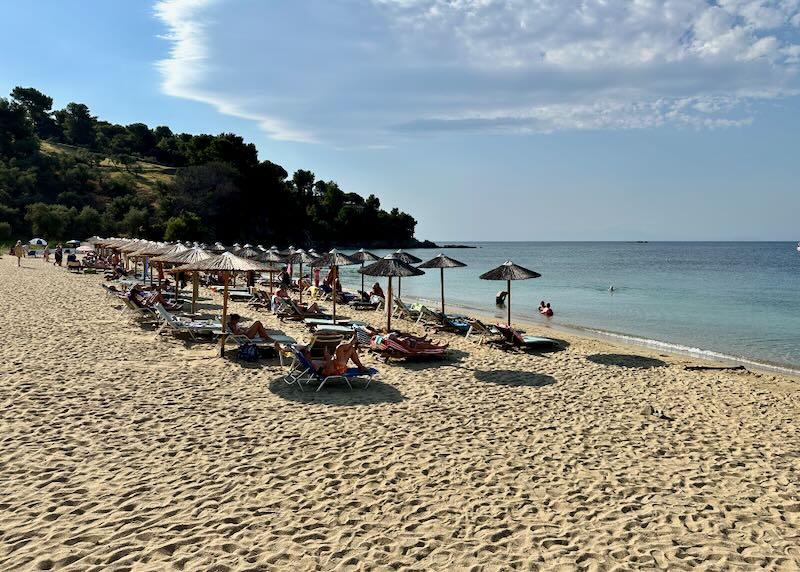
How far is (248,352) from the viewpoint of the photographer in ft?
30.4

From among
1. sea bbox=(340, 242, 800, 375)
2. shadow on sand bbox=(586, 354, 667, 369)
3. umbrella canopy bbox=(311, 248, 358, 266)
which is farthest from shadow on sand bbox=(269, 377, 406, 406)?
sea bbox=(340, 242, 800, 375)

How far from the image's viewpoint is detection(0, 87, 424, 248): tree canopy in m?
50.9

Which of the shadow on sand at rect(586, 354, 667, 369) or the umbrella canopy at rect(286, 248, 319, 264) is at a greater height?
the umbrella canopy at rect(286, 248, 319, 264)

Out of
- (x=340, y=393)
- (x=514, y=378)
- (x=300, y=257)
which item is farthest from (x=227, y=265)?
(x=300, y=257)

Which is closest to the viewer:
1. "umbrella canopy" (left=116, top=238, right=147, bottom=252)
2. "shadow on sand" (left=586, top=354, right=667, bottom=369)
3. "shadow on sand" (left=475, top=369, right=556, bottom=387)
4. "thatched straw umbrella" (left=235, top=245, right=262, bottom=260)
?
"shadow on sand" (left=475, top=369, right=556, bottom=387)

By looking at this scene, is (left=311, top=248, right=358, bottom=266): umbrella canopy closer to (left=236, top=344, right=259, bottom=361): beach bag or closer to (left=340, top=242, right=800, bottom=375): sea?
(left=236, top=344, right=259, bottom=361): beach bag

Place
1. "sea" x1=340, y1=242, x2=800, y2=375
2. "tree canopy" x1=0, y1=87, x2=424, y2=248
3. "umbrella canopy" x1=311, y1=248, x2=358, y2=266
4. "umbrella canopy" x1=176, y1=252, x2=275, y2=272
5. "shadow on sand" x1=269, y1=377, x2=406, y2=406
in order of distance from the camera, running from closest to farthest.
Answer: "shadow on sand" x1=269, y1=377, x2=406, y2=406 → "umbrella canopy" x1=176, y1=252, x2=275, y2=272 → "umbrella canopy" x1=311, y1=248, x2=358, y2=266 → "sea" x1=340, y1=242, x2=800, y2=375 → "tree canopy" x1=0, y1=87, x2=424, y2=248

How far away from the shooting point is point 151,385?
749 centimetres

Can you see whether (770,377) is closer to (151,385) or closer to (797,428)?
(797,428)

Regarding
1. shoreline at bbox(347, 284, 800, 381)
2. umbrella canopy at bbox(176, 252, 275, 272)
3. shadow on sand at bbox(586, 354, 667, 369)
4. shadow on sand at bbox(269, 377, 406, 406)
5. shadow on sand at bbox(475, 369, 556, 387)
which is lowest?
shoreline at bbox(347, 284, 800, 381)

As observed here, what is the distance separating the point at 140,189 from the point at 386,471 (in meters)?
70.9

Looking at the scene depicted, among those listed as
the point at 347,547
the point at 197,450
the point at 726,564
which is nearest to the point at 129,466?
the point at 197,450

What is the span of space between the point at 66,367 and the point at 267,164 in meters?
68.3

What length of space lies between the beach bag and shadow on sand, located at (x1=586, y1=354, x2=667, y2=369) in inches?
250
